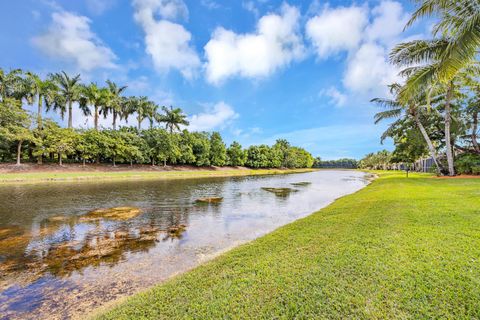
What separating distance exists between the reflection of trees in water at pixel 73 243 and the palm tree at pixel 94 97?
38.1 metres

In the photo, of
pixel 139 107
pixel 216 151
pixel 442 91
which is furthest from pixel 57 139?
pixel 442 91

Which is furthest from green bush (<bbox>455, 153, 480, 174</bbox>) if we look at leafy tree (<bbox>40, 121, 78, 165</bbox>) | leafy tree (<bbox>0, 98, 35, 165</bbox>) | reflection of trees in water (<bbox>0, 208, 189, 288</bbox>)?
leafy tree (<bbox>0, 98, 35, 165</bbox>)

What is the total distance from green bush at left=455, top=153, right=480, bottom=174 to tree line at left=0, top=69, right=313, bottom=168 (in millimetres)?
42154

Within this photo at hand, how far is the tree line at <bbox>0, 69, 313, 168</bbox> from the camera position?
105 feet

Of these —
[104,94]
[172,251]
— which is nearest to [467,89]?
[172,251]

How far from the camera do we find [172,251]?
6492mm

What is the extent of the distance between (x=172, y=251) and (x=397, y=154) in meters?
30.6

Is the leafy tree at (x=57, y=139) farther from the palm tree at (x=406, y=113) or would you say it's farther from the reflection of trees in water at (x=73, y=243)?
the palm tree at (x=406, y=113)

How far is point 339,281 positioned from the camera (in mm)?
3537

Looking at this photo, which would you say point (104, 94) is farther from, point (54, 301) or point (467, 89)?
point (467, 89)

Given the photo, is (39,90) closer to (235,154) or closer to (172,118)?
(172,118)

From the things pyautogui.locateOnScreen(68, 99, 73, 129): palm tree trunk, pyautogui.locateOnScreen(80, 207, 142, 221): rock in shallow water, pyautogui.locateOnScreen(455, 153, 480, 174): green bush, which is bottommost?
pyautogui.locateOnScreen(80, 207, 142, 221): rock in shallow water

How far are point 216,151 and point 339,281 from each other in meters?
55.1

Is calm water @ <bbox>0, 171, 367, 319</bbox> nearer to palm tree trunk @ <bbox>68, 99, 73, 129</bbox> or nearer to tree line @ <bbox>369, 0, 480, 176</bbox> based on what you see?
tree line @ <bbox>369, 0, 480, 176</bbox>
